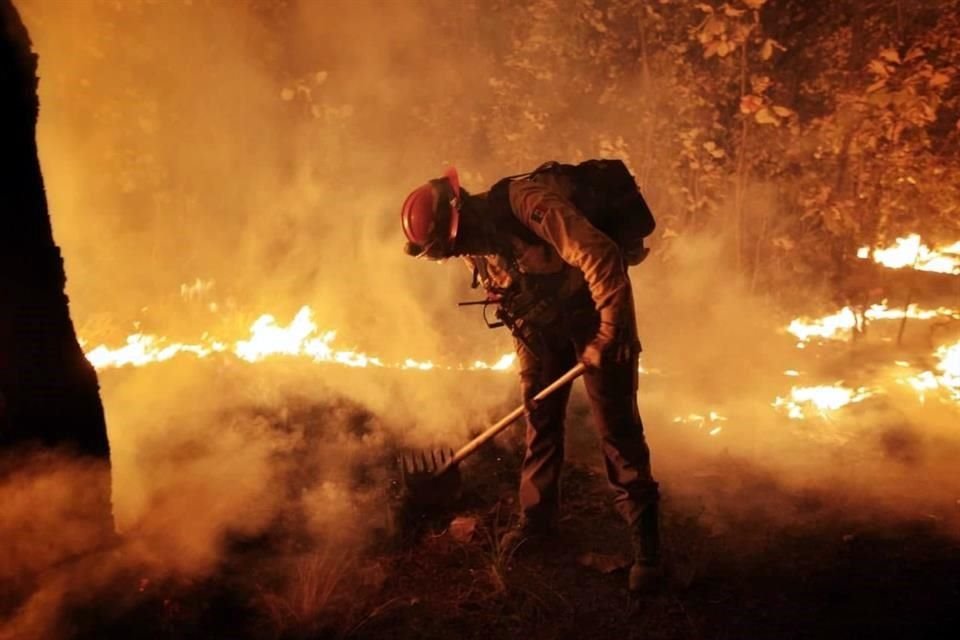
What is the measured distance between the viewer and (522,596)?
3.44 metres

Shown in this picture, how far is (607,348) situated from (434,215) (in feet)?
3.74

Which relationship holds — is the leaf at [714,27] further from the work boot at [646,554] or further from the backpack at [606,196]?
the work boot at [646,554]

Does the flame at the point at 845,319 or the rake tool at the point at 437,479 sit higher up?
the flame at the point at 845,319

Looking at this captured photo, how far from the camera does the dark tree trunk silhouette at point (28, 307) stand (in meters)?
2.96

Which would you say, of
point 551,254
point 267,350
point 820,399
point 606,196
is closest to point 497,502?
point 551,254

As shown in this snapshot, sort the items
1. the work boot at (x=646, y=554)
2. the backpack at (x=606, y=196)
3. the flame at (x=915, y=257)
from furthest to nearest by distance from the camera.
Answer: the flame at (x=915, y=257) < the backpack at (x=606, y=196) < the work boot at (x=646, y=554)

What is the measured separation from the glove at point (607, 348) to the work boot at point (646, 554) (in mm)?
834

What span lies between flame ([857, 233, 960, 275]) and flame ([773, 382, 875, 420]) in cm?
178

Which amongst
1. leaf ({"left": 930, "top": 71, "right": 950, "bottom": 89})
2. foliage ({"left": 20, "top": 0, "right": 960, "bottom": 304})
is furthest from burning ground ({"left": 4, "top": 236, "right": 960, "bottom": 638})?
leaf ({"left": 930, "top": 71, "right": 950, "bottom": 89})

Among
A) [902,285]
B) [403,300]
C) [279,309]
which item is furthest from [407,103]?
[902,285]

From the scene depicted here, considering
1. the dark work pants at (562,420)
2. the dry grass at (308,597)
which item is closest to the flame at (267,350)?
the dark work pants at (562,420)

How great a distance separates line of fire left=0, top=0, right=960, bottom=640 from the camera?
3.23m

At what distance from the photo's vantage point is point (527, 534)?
3.83 meters

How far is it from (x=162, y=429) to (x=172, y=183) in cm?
476
